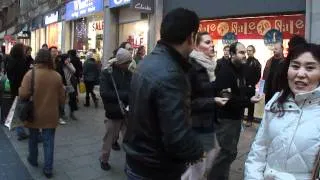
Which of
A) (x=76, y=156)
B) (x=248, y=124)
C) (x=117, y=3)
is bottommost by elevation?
(x=76, y=156)

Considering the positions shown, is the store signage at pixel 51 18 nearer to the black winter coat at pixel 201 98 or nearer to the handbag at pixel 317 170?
the black winter coat at pixel 201 98

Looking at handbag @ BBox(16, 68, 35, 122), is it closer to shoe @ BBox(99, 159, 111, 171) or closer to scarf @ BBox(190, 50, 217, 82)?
shoe @ BBox(99, 159, 111, 171)

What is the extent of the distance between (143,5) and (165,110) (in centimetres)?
1272

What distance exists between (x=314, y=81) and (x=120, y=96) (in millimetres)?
4271

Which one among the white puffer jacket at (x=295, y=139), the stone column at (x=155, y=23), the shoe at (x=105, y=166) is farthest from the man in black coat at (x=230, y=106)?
the stone column at (x=155, y=23)

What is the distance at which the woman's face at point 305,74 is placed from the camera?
2.81 meters

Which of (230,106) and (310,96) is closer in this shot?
(310,96)

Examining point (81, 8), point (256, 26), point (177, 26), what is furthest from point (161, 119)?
point (81, 8)

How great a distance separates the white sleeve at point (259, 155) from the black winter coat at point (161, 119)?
321 millimetres

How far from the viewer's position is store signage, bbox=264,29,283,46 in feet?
36.5

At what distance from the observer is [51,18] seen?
30406 millimetres

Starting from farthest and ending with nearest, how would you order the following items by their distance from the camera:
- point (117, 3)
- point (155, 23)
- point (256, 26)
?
point (117, 3)
point (155, 23)
point (256, 26)

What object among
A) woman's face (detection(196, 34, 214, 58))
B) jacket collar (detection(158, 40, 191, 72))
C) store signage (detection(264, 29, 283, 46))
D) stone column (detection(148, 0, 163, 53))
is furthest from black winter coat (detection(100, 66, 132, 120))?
stone column (detection(148, 0, 163, 53))

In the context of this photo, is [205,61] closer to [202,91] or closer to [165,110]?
[202,91]
